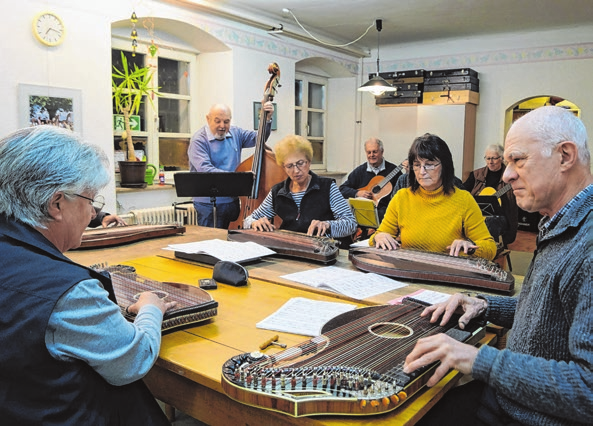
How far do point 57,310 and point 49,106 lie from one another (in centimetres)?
325

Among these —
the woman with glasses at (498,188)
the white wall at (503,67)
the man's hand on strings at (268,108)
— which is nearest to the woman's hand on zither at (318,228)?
the man's hand on strings at (268,108)

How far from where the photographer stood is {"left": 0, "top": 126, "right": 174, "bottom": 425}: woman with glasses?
0.96 meters

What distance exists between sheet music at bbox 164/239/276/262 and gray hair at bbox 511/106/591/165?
4.13ft

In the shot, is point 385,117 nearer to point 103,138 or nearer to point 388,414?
point 103,138

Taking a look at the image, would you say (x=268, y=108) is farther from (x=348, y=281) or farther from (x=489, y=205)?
(x=348, y=281)

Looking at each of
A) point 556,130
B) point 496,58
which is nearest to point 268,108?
point 556,130

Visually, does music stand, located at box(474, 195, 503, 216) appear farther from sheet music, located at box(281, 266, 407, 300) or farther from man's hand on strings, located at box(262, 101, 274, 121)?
sheet music, located at box(281, 266, 407, 300)

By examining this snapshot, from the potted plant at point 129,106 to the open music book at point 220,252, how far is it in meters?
2.43

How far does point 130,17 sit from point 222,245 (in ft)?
9.18

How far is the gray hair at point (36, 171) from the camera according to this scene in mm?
1038

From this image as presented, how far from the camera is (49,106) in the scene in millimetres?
3760

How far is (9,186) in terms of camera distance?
104 centimetres

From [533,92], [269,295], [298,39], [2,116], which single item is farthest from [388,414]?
[533,92]

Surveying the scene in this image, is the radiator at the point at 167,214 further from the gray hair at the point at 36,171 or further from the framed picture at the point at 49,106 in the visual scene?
the gray hair at the point at 36,171
